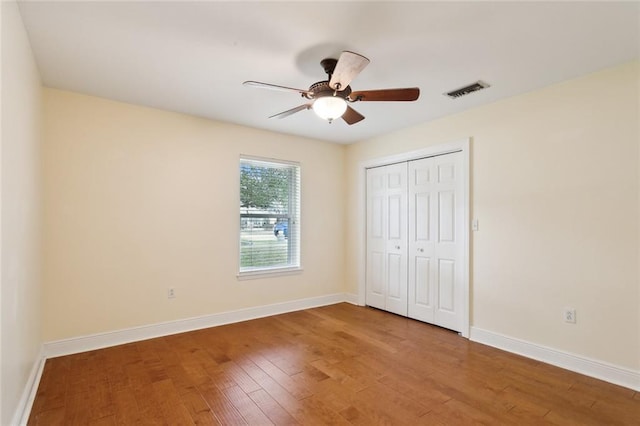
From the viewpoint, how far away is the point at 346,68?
2020 mm

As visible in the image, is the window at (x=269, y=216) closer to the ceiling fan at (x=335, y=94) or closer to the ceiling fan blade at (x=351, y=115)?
the ceiling fan blade at (x=351, y=115)

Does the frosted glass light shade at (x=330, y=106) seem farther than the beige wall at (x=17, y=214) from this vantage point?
Yes

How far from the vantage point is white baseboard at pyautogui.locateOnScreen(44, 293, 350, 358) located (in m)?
3.01

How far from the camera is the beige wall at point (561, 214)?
2.50 metres

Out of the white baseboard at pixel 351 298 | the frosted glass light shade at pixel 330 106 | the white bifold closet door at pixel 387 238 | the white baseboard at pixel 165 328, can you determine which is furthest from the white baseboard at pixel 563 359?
the frosted glass light shade at pixel 330 106

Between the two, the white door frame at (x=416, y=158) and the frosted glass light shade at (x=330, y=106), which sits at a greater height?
the frosted glass light shade at (x=330, y=106)

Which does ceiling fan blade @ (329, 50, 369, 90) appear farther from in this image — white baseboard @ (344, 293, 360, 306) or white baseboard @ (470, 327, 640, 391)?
white baseboard @ (344, 293, 360, 306)

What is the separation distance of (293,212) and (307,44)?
8.82 feet

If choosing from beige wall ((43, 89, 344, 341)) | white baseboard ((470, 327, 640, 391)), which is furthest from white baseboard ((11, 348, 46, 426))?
white baseboard ((470, 327, 640, 391))

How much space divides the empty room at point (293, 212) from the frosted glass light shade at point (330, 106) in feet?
0.05

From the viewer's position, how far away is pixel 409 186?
4.20 meters

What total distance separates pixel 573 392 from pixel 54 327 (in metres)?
4.37

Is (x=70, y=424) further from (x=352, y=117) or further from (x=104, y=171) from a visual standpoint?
(x=352, y=117)

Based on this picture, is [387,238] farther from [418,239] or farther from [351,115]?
[351,115]
